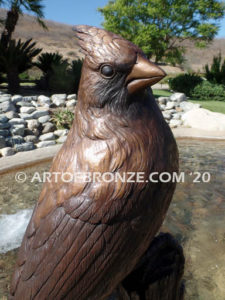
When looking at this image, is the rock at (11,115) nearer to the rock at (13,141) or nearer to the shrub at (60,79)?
the rock at (13,141)

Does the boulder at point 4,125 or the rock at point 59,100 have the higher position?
the rock at point 59,100

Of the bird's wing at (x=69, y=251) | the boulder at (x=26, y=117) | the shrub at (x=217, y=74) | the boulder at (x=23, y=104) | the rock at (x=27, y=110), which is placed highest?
the shrub at (x=217, y=74)

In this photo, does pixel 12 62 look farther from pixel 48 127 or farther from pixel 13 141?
pixel 13 141

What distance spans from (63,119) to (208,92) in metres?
10.3

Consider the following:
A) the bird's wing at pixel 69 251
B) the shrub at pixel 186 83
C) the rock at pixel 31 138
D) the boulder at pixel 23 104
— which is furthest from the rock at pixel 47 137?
the shrub at pixel 186 83

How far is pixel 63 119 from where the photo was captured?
705 centimetres

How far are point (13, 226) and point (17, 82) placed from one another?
796cm

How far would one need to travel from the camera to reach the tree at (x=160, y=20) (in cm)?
1691

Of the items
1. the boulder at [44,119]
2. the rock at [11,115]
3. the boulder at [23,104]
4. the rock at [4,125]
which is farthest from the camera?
the boulder at [23,104]

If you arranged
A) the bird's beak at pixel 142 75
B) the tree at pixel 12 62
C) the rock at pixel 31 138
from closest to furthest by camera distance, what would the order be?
1. the bird's beak at pixel 142 75
2. the rock at pixel 31 138
3. the tree at pixel 12 62

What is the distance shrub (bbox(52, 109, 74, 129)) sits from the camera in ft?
22.7

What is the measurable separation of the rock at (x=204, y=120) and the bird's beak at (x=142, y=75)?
272 inches

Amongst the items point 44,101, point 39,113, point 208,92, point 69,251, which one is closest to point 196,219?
point 69,251

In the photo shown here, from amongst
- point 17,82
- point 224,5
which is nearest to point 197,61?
point 224,5
